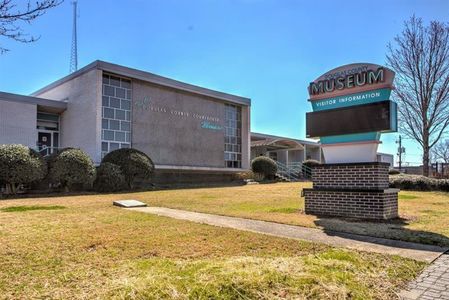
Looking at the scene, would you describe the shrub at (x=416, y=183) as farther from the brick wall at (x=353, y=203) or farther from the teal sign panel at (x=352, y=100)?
the teal sign panel at (x=352, y=100)

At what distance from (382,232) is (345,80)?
4.62 m

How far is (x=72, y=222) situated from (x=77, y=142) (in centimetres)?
1541

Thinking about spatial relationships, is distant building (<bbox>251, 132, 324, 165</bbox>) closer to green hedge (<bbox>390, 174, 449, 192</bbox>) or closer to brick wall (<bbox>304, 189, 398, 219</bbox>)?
green hedge (<bbox>390, 174, 449, 192</bbox>)

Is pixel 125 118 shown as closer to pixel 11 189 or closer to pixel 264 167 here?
pixel 11 189

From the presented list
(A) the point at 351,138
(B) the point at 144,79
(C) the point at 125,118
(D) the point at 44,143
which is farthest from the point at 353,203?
(D) the point at 44,143

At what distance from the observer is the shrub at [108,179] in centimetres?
1814

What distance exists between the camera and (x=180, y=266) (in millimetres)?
4531

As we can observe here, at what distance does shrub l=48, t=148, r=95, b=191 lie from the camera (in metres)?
16.6

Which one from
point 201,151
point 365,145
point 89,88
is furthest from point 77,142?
point 365,145

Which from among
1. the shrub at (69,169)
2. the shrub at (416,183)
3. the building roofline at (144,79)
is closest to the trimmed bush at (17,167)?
the shrub at (69,169)

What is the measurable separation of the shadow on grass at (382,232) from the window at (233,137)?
20.4m

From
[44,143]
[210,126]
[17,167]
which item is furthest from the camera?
[210,126]

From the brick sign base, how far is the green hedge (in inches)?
484

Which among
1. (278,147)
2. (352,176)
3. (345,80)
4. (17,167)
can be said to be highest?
(345,80)
